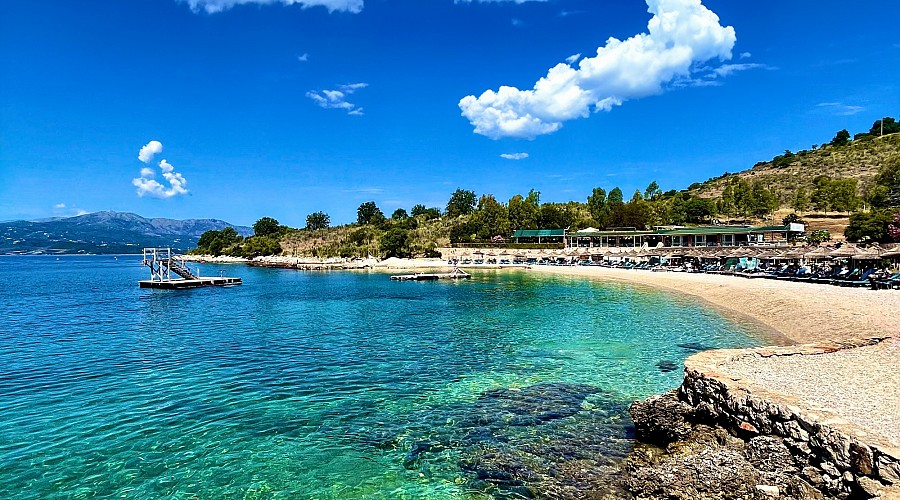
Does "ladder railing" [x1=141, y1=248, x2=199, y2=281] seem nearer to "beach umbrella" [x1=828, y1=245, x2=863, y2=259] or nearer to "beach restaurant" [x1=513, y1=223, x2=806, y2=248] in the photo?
"beach umbrella" [x1=828, y1=245, x2=863, y2=259]

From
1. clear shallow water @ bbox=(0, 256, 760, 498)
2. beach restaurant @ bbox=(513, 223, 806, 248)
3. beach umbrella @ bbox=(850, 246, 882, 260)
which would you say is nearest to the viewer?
clear shallow water @ bbox=(0, 256, 760, 498)

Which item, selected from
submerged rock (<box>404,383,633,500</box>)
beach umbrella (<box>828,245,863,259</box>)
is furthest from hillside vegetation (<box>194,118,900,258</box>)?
submerged rock (<box>404,383,633,500</box>)

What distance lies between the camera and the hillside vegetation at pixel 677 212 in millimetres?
86250

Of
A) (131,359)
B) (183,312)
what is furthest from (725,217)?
(131,359)

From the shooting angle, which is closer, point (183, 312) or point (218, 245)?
point (183, 312)

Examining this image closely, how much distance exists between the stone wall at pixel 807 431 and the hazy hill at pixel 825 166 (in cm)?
11203

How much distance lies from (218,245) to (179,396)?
135 m

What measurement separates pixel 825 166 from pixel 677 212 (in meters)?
43.0

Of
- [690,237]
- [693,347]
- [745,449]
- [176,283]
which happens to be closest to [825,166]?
[690,237]

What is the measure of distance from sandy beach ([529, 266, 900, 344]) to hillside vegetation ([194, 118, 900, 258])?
3947 cm

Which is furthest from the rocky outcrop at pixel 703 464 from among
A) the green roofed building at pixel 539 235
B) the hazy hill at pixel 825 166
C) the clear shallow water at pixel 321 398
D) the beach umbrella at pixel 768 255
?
the hazy hill at pixel 825 166

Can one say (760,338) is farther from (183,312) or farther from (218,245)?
(218,245)

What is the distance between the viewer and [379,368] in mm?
16375

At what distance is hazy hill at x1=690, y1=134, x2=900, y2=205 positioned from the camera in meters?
106
